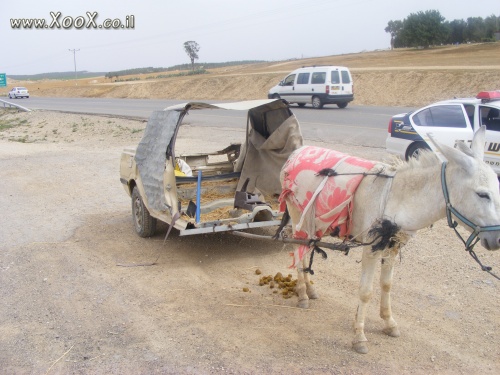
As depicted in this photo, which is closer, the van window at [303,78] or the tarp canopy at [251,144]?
the tarp canopy at [251,144]

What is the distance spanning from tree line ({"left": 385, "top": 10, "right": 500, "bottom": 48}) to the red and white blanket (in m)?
62.2

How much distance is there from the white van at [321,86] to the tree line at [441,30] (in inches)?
1576

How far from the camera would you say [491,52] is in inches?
1716

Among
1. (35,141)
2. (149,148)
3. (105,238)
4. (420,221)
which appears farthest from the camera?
(35,141)

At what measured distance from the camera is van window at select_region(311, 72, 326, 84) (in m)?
26.8

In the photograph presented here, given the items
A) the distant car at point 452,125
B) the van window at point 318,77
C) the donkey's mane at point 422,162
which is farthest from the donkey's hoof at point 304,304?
the van window at point 318,77

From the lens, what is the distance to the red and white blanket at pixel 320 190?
479 centimetres

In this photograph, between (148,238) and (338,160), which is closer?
(338,160)

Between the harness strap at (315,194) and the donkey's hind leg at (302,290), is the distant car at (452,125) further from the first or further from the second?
the harness strap at (315,194)

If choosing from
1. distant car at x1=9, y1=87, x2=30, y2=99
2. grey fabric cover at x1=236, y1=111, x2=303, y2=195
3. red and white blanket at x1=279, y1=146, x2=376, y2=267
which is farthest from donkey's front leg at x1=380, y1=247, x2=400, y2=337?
distant car at x1=9, y1=87, x2=30, y2=99

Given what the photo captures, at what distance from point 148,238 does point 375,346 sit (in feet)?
14.5

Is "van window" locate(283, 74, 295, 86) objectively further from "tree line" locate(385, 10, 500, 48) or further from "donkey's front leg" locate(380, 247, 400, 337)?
"tree line" locate(385, 10, 500, 48)

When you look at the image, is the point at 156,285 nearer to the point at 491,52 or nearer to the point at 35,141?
the point at 35,141

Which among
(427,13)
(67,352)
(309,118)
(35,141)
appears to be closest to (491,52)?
(427,13)
